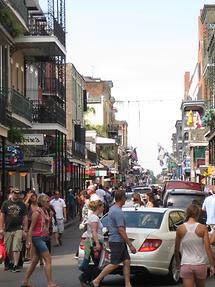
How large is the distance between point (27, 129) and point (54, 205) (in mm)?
10435

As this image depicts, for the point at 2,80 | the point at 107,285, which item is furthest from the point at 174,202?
the point at 107,285

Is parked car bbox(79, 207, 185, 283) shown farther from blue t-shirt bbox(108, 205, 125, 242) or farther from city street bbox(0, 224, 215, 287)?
blue t-shirt bbox(108, 205, 125, 242)

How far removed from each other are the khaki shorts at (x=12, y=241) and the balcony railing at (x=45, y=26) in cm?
1779

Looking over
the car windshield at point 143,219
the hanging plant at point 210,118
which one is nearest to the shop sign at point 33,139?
the car windshield at point 143,219

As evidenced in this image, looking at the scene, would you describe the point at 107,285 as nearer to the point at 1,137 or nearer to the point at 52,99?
the point at 1,137

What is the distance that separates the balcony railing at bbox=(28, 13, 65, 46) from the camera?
33.2 metres

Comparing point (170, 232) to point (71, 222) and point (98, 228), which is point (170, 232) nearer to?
point (98, 228)

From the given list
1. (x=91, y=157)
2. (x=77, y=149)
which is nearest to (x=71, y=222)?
(x=77, y=149)

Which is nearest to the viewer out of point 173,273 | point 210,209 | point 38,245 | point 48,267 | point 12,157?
point 48,267

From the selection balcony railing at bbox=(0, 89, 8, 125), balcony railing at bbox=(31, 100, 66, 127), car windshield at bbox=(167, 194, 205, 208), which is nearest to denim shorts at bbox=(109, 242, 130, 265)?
car windshield at bbox=(167, 194, 205, 208)

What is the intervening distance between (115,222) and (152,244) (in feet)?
6.18

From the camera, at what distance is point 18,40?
3247 centimetres

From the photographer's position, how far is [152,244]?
14.0m

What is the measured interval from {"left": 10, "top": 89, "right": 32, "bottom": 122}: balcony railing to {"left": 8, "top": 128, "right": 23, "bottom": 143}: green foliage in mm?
753
